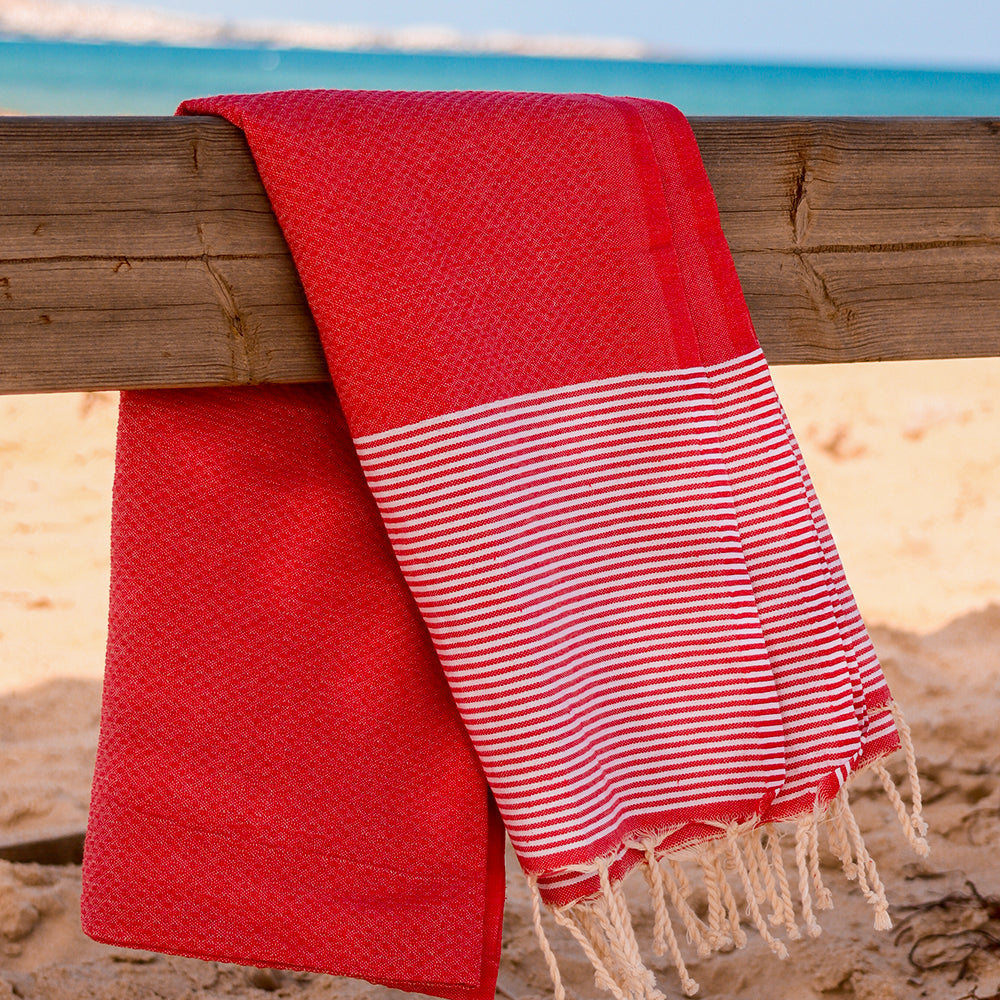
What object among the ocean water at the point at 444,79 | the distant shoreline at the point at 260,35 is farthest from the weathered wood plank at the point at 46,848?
the distant shoreline at the point at 260,35

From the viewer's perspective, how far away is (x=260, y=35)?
27.2 meters

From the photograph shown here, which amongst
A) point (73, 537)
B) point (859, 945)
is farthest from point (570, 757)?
point (73, 537)

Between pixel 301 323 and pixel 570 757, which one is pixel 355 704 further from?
pixel 301 323

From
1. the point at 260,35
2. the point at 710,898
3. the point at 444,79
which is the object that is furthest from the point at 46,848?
the point at 260,35

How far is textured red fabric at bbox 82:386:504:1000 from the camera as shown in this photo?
2.89 ft

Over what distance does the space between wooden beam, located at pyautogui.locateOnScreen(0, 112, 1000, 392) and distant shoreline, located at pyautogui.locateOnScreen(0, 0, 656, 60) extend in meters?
27.5

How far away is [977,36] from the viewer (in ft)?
99.0

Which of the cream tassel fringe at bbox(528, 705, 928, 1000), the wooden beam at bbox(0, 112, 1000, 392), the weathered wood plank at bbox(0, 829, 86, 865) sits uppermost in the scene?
the wooden beam at bbox(0, 112, 1000, 392)

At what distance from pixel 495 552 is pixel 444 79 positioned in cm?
2356

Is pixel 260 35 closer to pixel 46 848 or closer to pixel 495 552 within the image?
pixel 46 848

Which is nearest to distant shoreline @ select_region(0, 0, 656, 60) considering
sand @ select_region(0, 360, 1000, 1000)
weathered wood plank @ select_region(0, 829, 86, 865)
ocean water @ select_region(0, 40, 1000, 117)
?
ocean water @ select_region(0, 40, 1000, 117)

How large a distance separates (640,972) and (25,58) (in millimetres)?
23427

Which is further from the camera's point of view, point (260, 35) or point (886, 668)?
point (260, 35)

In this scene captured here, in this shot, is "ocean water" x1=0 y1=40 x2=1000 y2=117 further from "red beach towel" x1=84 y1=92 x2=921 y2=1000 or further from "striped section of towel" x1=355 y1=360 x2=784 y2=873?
"striped section of towel" x1=355 y1=360 x2=784 y2=873
